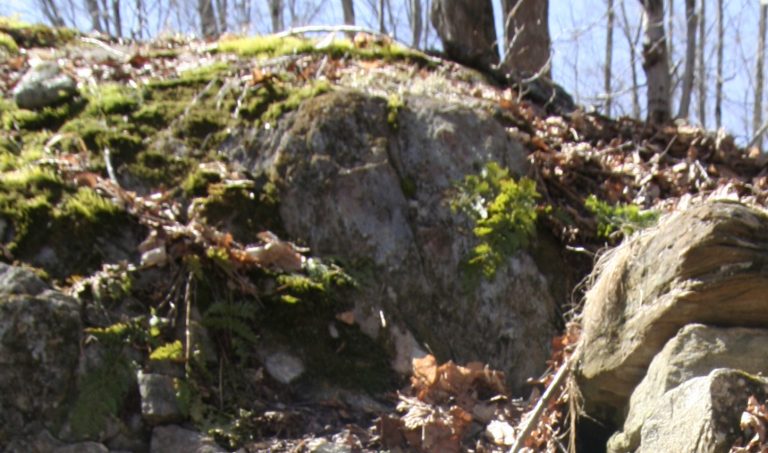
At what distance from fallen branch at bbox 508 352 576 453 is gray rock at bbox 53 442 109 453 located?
1852 millimetres

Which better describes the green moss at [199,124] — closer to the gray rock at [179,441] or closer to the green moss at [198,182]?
the green moss at [198,182]

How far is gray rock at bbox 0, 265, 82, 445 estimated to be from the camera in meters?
3.87

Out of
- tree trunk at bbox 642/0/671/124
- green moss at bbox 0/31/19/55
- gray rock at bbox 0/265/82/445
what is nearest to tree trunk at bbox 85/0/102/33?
green moss at bbox 0/31/19/55

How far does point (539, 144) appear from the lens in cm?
603

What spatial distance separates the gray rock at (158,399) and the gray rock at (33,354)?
34 centimetres

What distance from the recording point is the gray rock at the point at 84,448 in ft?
12.5

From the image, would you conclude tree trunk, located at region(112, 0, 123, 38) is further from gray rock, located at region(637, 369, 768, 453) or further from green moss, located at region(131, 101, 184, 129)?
gray rock, located at region(637, 369, 768, 453)

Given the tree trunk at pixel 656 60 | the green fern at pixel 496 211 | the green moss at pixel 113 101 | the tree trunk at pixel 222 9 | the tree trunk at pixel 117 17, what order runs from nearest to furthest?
the green fern at pixel 496 211 < the green moss at pixel 113 101 < the tree trunk at pixel 656 60 < the tree trunk at pixel 117 17 < the tree trunk at pixel 222 9

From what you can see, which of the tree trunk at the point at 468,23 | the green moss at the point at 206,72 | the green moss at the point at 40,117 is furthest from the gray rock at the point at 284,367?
the tree trunk at the point at 468,23

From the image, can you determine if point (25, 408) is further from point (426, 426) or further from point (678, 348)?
point (678, 348)

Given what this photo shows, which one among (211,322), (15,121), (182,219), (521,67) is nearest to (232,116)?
(182,219)

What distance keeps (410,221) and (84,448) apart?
237 cm

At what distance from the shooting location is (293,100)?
575 cm

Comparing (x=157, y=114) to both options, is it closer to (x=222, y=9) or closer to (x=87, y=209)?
(x=87, y=209)
